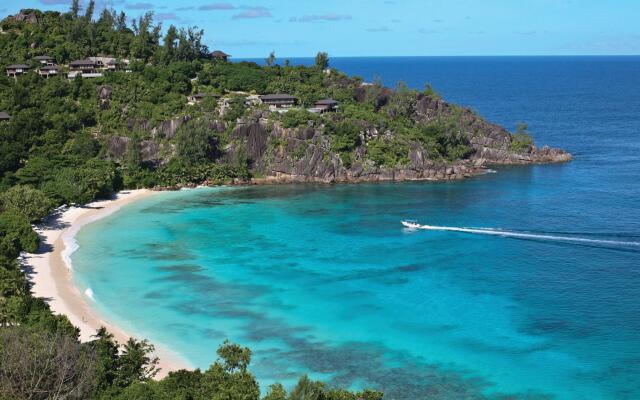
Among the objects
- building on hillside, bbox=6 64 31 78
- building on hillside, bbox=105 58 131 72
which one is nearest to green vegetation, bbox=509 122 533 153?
building on hillside, bbox=105 58 131 72

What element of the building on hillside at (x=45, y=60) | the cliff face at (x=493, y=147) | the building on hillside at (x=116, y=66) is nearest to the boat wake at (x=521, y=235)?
the cliff face at (x=493, y=147)

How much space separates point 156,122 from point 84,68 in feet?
80.3

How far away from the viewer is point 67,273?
195 feet

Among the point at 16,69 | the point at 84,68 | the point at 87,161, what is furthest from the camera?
the point at 84,68

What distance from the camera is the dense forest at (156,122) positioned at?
8500 cm

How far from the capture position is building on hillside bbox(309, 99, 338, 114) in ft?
365

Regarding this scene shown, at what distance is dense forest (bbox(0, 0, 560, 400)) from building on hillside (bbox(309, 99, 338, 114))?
249cm

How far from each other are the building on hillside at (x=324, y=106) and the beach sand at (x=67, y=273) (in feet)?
124

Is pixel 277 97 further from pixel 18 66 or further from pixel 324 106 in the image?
pixel 18 66

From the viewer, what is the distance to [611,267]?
59.0m

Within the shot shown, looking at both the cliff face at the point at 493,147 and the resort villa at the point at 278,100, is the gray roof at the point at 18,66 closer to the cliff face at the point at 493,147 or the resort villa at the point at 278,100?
the resort villa at the point at 278,100

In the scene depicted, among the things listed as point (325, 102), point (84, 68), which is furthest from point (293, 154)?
point (84, 68)

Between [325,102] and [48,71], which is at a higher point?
[48,71]

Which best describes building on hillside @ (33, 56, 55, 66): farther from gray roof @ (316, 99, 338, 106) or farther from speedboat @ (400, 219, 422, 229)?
speedboat @ (400, 219, 422, 229)
